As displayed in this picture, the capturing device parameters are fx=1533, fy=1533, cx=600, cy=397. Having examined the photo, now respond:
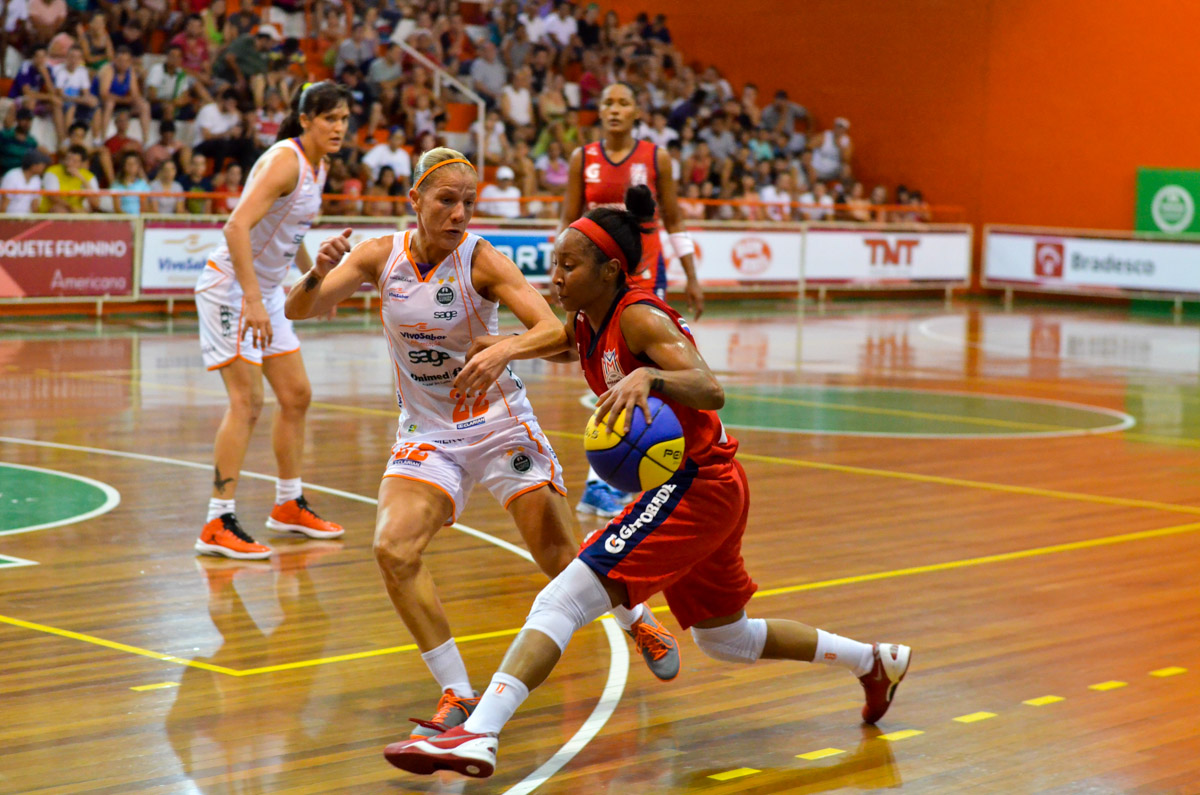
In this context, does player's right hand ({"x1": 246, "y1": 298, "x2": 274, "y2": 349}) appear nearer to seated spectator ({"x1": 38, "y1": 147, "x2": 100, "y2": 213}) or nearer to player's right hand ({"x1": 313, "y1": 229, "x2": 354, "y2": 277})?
player's right hand ({"x1": 313, "y1": 229, "x2": 354, "y2": 277})

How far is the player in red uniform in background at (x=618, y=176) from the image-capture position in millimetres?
8555

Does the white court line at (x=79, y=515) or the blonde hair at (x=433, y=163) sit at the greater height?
the blonde hair at (x=433, y=163)

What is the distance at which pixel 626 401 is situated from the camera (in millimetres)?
4117

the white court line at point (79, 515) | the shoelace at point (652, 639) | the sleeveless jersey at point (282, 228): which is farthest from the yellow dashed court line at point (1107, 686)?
the white court line at point (79, 515)

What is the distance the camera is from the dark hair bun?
4910 millimetres

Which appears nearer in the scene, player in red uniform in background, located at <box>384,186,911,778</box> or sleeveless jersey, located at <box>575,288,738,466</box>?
player in red uniform in background, located at <box>384,186,911,778</box>

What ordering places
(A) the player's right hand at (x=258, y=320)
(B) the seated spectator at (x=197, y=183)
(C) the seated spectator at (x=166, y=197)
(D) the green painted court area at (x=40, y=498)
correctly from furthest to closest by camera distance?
(B) the seated spectator at (x=197, y=183) < (C) the seated spectator at (x=166, y=197) < (D) the green painted court area at (x=40, y=498) < (A) the player's right hand at (x=258, y=320)

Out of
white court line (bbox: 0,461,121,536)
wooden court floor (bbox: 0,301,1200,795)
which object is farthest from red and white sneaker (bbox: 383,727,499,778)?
white court line (bbox: 0,461,121,536)

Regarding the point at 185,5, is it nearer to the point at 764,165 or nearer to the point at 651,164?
the point at 764,165

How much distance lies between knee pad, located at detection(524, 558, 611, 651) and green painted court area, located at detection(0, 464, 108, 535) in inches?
171

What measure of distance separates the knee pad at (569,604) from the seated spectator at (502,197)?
58.2 ft

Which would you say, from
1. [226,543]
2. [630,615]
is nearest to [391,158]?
[226,543]

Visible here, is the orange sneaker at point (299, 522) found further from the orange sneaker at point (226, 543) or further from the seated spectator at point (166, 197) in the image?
the seated spectator at point (166, 197)

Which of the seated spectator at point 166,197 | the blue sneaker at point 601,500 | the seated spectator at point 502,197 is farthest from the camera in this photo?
the seated spectator at point 502,197
